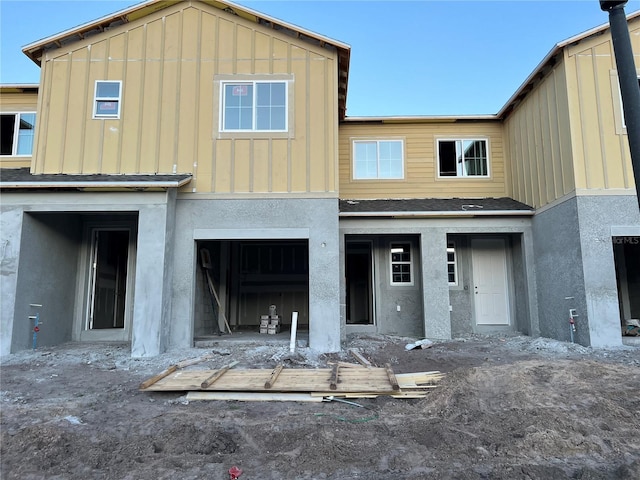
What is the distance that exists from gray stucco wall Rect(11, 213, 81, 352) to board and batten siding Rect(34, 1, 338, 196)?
132 cm

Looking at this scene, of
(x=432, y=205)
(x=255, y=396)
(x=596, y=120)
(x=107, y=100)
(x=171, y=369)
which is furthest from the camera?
(x=432, y=205)

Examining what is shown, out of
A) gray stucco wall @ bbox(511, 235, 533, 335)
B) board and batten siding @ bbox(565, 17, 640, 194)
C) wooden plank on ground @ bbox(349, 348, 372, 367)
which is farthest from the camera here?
gray stucco wall @ bbox(511, 235, 533, 335)

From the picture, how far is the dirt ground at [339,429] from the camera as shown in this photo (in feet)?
12.2

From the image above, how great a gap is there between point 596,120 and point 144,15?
9.99 metres

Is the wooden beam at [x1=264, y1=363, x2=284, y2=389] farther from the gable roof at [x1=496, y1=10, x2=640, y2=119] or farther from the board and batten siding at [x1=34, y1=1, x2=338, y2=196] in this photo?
the gable roof at [x1=496, y1=10, x2=640, y2=119]

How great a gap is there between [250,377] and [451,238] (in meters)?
7.53

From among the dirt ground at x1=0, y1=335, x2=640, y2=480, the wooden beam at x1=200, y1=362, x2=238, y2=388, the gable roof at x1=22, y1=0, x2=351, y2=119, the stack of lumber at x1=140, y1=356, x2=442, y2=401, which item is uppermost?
the gable roof at x1=22, y1=0, x2=351, y2=119

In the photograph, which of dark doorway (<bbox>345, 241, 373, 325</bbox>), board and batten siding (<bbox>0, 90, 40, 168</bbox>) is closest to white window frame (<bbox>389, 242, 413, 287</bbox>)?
dark doorway (<bbox>345, 241, 373, 325</bbox>)

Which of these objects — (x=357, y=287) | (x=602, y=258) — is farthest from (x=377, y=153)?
(x=602, y=258)

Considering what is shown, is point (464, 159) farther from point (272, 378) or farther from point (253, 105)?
point (272, 378)

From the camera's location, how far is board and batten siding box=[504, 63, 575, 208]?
9328 mm

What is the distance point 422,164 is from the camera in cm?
1280

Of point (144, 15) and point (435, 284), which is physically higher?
point (144, 15)

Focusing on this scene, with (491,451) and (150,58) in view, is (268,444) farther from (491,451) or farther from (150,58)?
(150,58)
